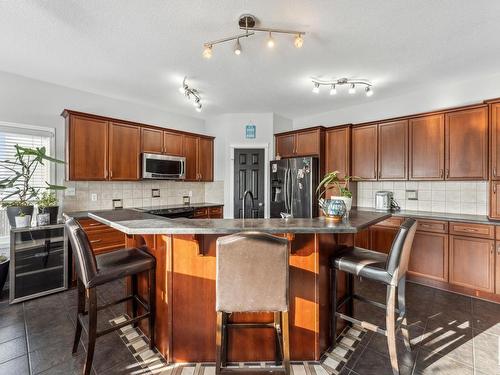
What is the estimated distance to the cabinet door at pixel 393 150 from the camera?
11.9 ft

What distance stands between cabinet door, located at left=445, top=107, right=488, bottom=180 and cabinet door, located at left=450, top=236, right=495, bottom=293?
813 mm

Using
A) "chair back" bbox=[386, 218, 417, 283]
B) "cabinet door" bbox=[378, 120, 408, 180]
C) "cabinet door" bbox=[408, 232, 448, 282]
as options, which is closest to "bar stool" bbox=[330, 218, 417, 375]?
"chair back" bbox=[386, 218, 417, 283]

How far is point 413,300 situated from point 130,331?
3013mm

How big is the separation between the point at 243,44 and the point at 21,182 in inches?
124

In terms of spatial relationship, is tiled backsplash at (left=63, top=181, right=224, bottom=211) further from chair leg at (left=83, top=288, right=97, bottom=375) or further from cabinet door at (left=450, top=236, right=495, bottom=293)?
cabinet door at (left=450, top=236, right=495, bottom=293)

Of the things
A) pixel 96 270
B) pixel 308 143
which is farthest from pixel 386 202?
pixel 96 270

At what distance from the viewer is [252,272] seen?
4.61 feet

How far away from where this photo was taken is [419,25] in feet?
6.97

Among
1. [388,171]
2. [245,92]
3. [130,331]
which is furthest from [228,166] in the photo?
[130,331]

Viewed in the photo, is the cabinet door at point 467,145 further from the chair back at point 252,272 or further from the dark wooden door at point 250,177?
the chair back at point 252,272

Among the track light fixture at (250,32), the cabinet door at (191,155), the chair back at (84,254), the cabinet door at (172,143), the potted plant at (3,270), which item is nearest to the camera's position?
the chair back at (84,254)

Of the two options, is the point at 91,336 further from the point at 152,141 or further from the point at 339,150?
the point at 339,150

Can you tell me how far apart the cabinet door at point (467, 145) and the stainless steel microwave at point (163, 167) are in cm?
405

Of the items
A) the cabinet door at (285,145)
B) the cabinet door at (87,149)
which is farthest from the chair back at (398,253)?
the cabinet door at (87,149)
